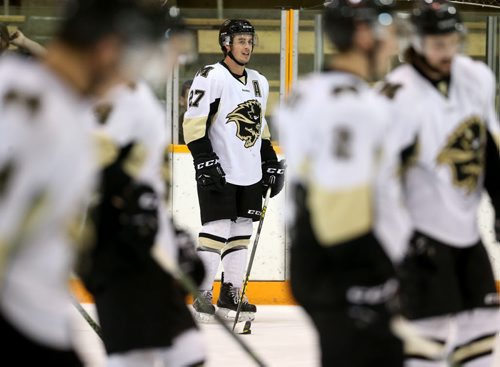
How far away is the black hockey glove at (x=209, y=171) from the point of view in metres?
6.19

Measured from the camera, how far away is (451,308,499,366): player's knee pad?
11.2ft

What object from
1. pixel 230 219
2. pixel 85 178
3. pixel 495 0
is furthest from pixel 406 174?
pixel 495 0

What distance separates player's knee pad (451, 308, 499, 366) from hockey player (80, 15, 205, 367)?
0.77 m

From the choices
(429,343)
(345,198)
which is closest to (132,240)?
(345,198)

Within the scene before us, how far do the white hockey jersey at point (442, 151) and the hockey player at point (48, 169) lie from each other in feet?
4.36

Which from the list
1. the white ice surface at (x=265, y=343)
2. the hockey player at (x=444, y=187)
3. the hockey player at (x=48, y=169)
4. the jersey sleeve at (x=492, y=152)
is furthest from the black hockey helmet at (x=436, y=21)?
the white ice surface at (x=265, y=343)

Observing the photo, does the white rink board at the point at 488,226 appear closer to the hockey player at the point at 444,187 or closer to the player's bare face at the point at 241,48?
the player's bare face at the point at 241,48

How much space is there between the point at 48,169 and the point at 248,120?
4499 millimetres

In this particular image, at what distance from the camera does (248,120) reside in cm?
637

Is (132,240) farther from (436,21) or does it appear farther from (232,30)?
(232,30)

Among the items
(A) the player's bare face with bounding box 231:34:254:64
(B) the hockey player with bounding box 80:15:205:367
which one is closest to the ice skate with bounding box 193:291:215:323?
(A) the player's bare face with bounding box 231:34:254:64

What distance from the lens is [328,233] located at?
2.56 meters

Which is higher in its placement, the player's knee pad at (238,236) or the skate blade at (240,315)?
the player's knee pad at (238,236)

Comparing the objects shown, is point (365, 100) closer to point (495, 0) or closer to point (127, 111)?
point (127, 111)
